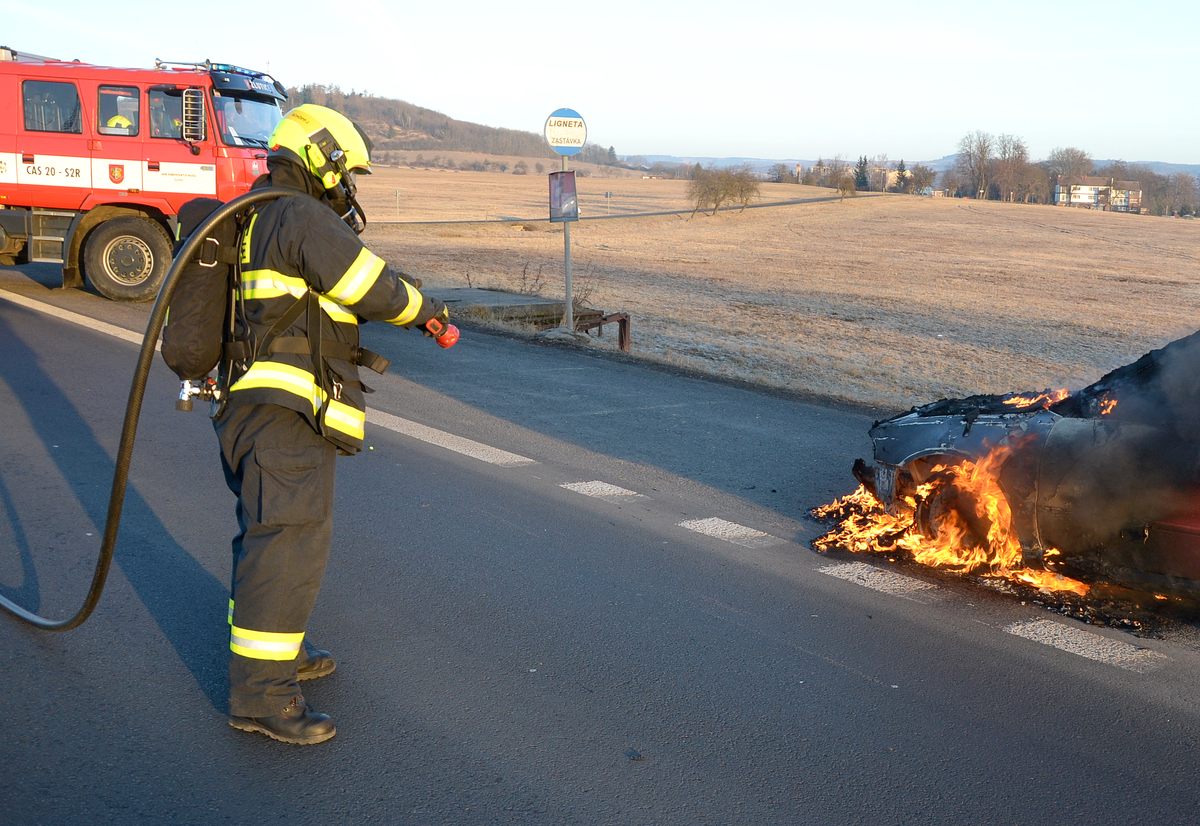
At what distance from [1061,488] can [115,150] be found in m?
12.2

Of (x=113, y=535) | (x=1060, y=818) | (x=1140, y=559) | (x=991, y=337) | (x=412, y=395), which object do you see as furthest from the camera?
(x=991, y=337)

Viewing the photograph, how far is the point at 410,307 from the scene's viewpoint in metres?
3.50

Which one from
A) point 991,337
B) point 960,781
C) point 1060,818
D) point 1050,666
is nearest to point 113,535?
point 960,781

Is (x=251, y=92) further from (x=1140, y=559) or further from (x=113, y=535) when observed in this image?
(x=1140, y=559)

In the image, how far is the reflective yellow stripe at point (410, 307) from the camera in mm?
Answer: 3488

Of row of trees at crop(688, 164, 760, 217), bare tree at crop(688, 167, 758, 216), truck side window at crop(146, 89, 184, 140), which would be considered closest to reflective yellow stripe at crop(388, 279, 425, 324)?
truck side window at crop(146, 89, 184, 140)

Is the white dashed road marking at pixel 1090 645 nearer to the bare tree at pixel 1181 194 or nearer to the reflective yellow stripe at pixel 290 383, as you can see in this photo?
the reflective yellow stripe at pixel 290 383

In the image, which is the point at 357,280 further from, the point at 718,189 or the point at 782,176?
the point at 782,176

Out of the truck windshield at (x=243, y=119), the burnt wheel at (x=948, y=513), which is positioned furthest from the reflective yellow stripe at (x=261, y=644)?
the truck windshield at (x=243, y=119)

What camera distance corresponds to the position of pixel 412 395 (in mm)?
9258

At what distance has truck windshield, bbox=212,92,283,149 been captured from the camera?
1355 centimetres

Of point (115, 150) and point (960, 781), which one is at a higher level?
point (115, 150)

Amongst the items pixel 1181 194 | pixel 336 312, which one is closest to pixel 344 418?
pixel 336 312

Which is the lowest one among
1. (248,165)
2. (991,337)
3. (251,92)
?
(991,337)
